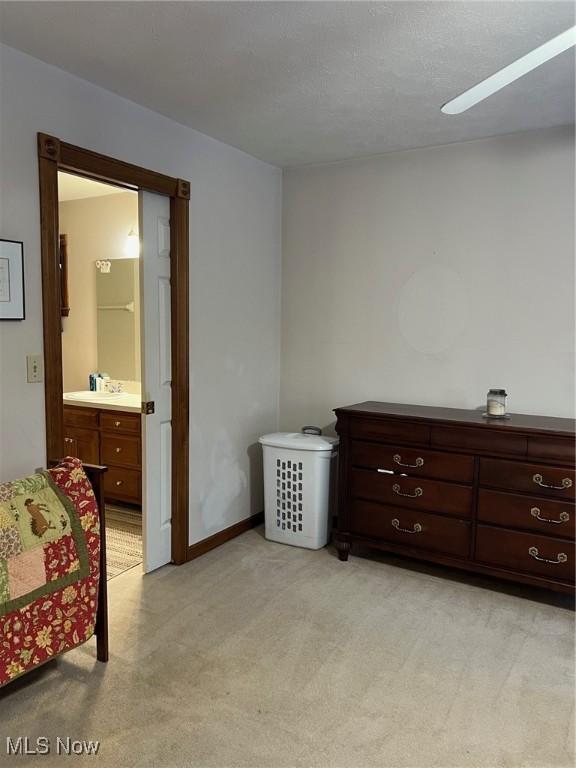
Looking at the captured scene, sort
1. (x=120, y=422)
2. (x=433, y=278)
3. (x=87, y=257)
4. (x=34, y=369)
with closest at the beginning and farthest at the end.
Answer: (x=34, y=369) < (x=433, y=278) < (x=120, y=422) < (x=87, y=257)

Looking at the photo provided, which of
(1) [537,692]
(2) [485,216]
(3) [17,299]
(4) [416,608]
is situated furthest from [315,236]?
(1) [537,692]

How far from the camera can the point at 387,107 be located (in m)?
2.86

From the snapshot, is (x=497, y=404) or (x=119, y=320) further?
(x=119, y=320)

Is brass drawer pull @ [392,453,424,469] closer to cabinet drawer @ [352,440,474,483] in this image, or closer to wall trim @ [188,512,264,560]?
cabinet drawer @ [352,440,474,483]

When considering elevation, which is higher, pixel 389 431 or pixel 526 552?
pixel 389 431

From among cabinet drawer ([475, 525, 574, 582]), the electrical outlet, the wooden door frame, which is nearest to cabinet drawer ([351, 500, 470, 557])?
cabinet drawer ([475, 525, 574, 582])

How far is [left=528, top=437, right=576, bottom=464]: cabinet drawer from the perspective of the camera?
2.74 metres

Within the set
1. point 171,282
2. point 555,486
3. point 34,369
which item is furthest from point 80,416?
point 555,486

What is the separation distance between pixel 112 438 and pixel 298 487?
1479 mm

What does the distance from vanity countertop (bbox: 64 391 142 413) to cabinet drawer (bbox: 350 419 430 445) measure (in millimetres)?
1511

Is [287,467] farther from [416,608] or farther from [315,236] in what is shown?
[315,236]

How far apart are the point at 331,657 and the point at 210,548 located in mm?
1313

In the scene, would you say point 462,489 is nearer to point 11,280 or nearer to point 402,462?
point 402,462

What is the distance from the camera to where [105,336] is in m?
4.82
